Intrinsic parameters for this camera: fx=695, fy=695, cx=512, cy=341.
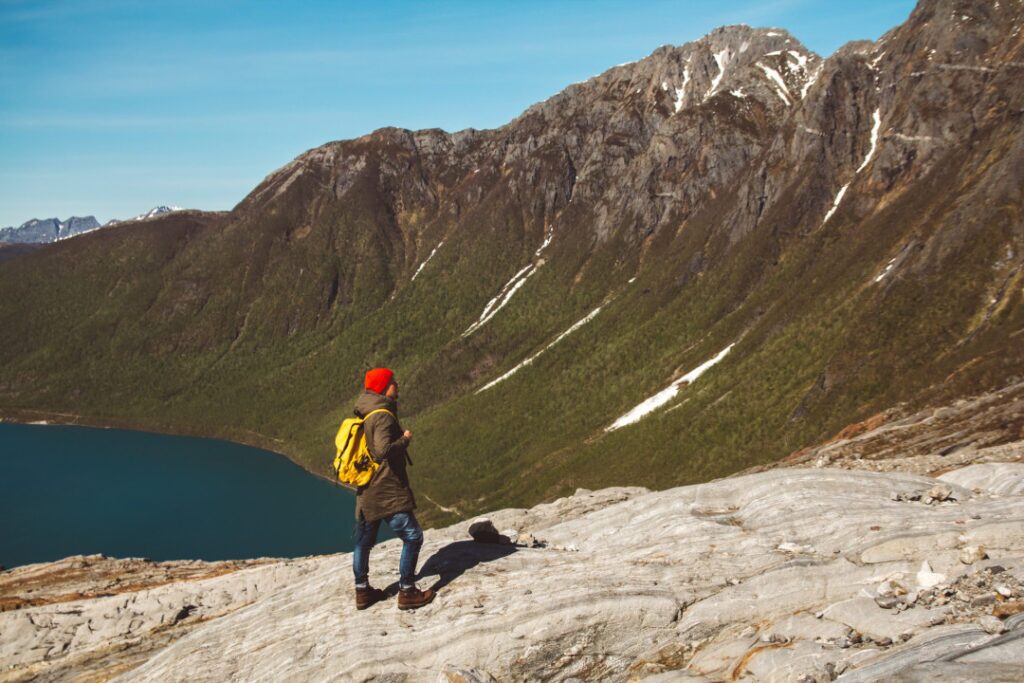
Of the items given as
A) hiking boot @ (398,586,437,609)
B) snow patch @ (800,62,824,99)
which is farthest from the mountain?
hiking boot @ (398,586,437,609)

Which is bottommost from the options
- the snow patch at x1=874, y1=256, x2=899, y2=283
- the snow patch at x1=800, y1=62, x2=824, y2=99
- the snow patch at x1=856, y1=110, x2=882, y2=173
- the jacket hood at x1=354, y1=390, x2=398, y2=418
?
the jacket hood at x1=354, y1=390, x2=398, y2=418

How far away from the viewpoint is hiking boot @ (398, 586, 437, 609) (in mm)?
14852

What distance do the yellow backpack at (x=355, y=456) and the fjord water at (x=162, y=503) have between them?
92000 mm

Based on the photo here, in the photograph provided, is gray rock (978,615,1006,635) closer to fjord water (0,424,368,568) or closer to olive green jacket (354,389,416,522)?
olive green jacket (354,389,416,522)

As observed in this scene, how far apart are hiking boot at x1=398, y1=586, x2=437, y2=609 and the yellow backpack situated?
255cm

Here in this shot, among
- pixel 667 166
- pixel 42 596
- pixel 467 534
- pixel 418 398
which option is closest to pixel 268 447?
pixel 418 398

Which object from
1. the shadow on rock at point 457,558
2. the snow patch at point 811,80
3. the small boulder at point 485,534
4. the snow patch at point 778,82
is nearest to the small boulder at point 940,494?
the shadow on rock at point 457,558

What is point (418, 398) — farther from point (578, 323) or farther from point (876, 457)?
point (876, 457)

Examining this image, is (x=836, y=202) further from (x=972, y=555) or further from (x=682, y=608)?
(x=682, y=608)

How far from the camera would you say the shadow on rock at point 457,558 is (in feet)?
53.7

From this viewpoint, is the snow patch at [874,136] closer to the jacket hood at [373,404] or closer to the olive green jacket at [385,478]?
the jacket hood at [373,404]

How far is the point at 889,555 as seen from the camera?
1473 cm

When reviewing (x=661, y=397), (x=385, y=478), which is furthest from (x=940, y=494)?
(x=661, y=397)

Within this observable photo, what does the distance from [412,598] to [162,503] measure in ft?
A: 430
